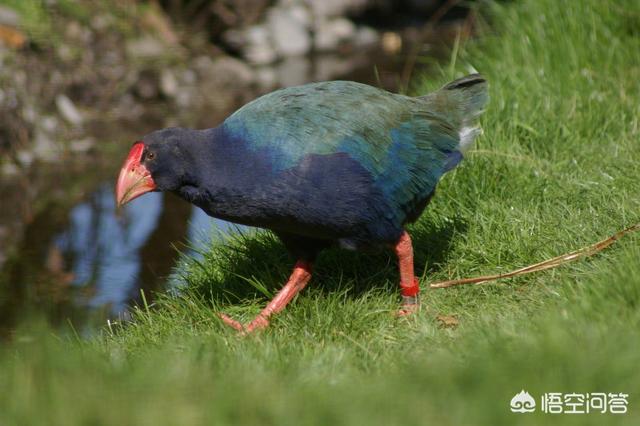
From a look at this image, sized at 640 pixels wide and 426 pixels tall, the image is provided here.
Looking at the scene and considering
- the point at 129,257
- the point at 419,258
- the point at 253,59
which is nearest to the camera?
the point at 419,258

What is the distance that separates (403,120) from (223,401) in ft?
4.83

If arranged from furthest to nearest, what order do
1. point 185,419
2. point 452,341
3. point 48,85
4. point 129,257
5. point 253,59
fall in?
point 253,59 → point 48,85 → point 129,257 → point 452,341 → point 185,419

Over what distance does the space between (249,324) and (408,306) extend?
544 millimetres

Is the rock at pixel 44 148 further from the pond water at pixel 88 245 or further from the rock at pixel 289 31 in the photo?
the rock at pixel 289 31

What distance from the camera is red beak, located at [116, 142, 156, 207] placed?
10.0 ft

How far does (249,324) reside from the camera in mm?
3078

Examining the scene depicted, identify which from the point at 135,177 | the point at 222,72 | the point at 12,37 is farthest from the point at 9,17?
the point at 135,177

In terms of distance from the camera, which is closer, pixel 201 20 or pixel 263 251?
pixel 263 251

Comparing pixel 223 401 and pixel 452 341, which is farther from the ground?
pixel 223 401

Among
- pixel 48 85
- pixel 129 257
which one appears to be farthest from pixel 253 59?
pixel 129 257

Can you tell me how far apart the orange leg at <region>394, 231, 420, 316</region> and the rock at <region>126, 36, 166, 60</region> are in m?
4.79

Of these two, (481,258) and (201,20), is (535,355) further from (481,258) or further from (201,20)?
(201,20)

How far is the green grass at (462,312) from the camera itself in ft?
6.75

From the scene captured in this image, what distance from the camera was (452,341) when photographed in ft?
8.76
